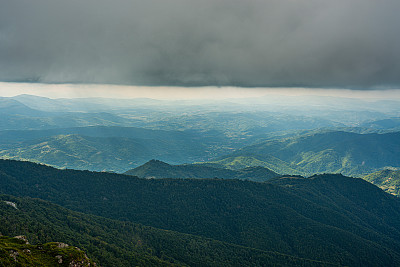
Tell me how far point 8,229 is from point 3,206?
4810 centimetres

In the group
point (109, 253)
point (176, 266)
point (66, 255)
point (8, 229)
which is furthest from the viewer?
point (176, 266)

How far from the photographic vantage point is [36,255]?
9106 centimetres

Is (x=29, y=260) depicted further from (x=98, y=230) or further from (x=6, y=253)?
(x=98, y=230)

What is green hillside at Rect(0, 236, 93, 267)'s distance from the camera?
3150 inches

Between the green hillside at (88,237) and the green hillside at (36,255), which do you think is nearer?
the green hillside at (36,255)

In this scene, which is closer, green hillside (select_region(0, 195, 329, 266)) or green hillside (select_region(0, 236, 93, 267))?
green hillside (select_region(0, 236, 93, 267))

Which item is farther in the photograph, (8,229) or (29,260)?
(8,229)

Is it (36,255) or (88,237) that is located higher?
(36,255)

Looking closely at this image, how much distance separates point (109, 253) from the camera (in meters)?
154

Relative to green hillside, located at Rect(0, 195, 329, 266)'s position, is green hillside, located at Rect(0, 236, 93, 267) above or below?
above

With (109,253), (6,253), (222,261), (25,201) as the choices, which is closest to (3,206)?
(25,201)

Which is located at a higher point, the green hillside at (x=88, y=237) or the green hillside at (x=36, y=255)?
the green hillside at (x=36, y=255)

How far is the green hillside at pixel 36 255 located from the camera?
80000 mm

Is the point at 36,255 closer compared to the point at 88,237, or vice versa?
the point at 36,255
